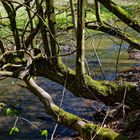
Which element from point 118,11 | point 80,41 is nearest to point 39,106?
point 118,11

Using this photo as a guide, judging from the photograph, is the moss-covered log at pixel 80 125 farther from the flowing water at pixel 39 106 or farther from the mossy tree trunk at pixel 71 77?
the flowing water at pixel 39 106

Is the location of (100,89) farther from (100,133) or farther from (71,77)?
(100,133)

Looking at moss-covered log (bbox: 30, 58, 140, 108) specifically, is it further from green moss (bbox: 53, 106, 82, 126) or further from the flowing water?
the flowing water

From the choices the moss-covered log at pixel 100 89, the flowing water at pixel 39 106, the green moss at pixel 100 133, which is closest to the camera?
the green moss at pixel 100 133

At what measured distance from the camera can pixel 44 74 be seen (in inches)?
366

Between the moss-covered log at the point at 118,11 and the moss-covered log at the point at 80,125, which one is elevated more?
the moss-covered log at the point at 118,11

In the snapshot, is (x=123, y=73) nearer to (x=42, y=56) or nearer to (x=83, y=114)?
(x=83, y=114)

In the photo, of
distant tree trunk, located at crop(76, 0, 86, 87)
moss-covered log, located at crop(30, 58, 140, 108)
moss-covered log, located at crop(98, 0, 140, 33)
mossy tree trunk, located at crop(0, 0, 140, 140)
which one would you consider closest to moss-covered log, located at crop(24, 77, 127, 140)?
mossy tree trunk, located at crop(0, 0, 140, 140)

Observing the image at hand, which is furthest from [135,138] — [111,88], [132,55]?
[132,55]

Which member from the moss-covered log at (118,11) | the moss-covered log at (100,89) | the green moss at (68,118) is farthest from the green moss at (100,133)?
the moss-covered log at (118,11)

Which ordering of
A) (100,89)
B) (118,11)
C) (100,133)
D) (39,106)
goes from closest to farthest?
(100,133) → (100,89) → (118,11) → (39,106)

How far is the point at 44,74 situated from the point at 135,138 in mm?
2440

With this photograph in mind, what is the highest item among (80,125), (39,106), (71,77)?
A: (71,77)

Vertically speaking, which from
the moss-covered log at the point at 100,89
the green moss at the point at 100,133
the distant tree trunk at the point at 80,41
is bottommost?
the green moss at the point at 100,133
